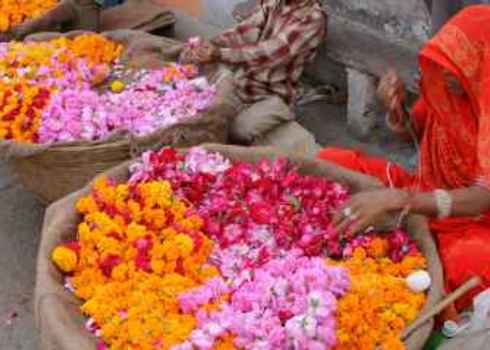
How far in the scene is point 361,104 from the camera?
4.95 meters

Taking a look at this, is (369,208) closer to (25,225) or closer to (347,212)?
(347,212)

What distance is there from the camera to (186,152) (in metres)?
3.28

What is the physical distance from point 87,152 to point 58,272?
1132 mm

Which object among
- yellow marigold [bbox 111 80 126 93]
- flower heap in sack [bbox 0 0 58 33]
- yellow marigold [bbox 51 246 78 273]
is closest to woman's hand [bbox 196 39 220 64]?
yellow marigold [bbox 111 80 126 93]

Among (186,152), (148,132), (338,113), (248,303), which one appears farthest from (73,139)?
(338,113)

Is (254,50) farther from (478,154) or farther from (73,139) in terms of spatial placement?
(478,154)

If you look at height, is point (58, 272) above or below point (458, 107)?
below

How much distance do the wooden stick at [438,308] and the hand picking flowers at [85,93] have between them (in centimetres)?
173

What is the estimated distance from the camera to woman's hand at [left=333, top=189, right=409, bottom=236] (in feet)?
9.05

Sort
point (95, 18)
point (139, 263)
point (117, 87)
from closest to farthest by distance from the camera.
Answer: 1. point (139, 263)
2. point (117, 87)
3. point (95, 18)

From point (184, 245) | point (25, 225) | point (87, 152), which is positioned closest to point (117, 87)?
point (87, 152)

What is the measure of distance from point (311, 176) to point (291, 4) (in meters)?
1.75

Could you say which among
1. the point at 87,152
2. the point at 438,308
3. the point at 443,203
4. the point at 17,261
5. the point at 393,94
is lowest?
the point at 17,261

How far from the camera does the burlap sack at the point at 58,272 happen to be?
2445 mm
